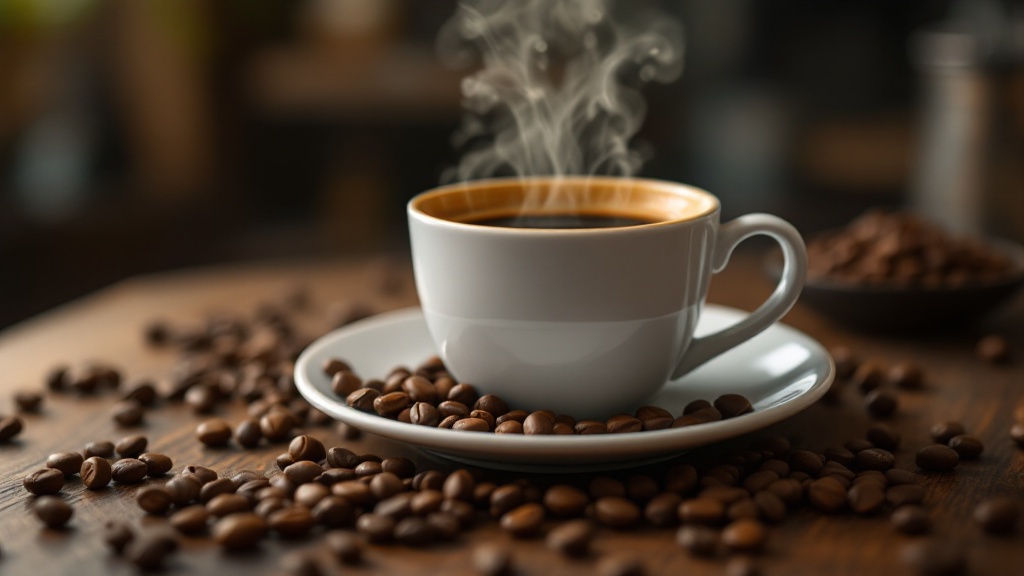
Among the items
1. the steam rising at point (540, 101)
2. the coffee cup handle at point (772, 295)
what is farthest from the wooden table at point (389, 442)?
the steam rising at point (540, 101)

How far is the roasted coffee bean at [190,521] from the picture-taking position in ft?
2.65

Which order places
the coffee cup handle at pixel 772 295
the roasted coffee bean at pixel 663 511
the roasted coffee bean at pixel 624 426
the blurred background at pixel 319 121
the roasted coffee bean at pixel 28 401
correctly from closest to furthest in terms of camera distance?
the roasted coffee bean at pixel 663 511
the roasted coffee bean at pixel 624 426
the coffee cup handle at pixel 772 295
the roasted coffee bean at pixel 28 401
the blurred background at pixel 319 121

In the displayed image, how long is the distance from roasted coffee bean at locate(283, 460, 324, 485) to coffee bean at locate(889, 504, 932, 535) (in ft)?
1.73

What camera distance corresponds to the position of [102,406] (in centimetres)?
122

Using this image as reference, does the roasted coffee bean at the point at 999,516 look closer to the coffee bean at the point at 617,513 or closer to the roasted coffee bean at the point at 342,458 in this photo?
the coffee bean at the point at 617,513

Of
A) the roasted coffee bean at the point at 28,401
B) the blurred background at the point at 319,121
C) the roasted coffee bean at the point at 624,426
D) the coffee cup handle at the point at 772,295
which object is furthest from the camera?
the blurred background at the point at 319,121

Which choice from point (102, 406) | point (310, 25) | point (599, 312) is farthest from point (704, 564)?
point (310, 25)

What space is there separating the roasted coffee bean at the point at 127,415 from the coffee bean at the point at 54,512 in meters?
0.28

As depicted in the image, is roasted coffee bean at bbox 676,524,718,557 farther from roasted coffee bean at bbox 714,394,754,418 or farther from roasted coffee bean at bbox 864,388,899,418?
roasted coffee bean at bbox 864,388,899,418

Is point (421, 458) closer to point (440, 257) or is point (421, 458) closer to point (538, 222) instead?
point (440, 257)

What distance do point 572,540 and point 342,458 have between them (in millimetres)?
292

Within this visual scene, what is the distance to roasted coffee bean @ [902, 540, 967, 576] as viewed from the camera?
2.33 ft

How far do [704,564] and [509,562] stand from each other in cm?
16

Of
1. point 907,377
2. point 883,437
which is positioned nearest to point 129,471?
point 883,437
